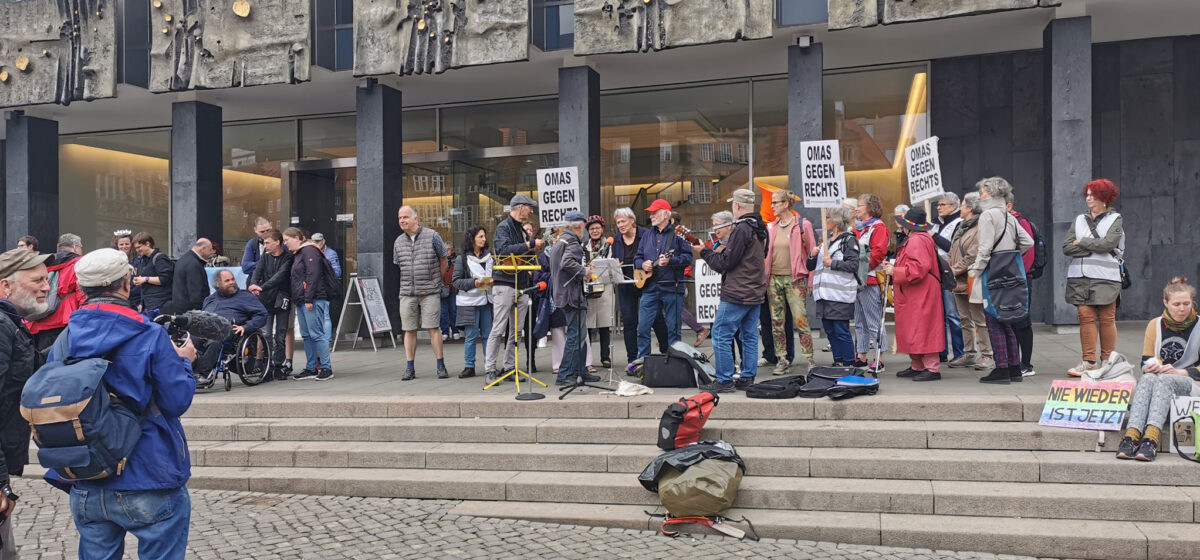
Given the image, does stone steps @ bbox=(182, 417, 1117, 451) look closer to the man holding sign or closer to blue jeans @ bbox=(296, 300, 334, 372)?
the man holding sign

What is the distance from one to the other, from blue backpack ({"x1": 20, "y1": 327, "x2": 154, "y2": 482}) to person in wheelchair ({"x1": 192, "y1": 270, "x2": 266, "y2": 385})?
248 inches

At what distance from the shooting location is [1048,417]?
6.04 meters

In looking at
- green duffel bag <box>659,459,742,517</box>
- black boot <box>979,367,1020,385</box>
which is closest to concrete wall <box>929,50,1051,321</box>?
black boot <box>979,367,1020,385</box>

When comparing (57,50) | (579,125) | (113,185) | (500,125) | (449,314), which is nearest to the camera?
(579,125)

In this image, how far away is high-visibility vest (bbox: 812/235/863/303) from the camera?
26.4ft

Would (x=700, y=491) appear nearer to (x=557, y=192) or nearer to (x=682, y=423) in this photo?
(x=682, y=423)

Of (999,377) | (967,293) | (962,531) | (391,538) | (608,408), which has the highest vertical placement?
(967,293)

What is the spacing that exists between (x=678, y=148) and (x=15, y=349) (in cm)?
1206

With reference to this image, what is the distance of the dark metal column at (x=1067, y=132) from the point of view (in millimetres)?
11227

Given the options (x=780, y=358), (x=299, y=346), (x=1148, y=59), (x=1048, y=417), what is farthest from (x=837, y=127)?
(x=299, y=346)

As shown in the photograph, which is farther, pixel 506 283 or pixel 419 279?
pixel 419 279

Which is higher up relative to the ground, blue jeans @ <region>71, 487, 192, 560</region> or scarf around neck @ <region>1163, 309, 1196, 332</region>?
scarf around neck @ <region>1163, 309, 1196, 332</region>

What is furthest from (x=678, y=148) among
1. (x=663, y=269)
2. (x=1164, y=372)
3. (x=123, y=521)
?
(x=123, y=521)

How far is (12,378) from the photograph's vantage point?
12.2ft
